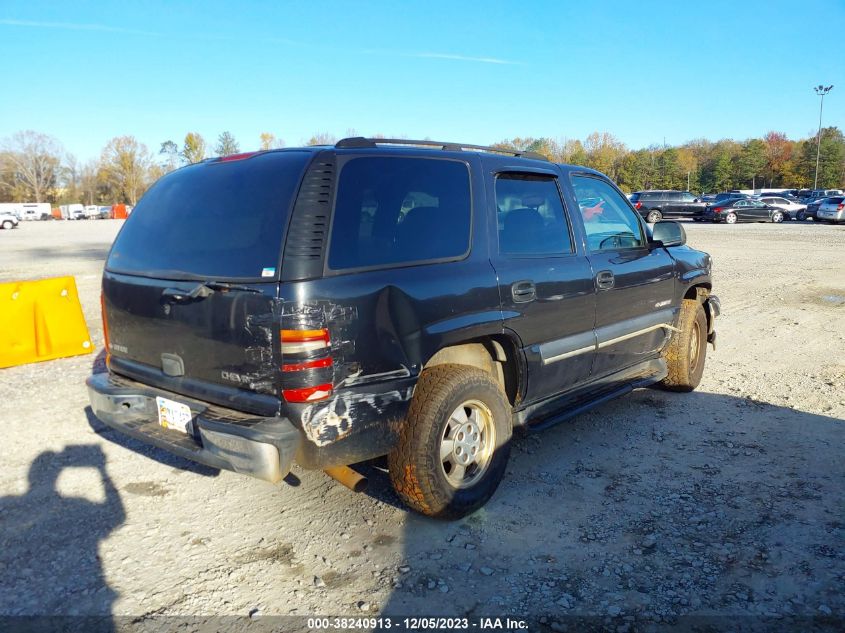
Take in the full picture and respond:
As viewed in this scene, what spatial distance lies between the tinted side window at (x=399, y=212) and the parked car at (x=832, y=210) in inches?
1359

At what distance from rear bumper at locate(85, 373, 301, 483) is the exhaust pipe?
0.48 metres

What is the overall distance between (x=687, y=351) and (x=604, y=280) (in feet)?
5.36

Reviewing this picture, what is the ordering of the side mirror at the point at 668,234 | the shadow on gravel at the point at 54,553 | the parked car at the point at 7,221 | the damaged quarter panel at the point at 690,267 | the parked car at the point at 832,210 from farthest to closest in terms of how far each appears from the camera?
the parked car at the point at 7,221
the parked car at the point at 832,210
the damaged quarter panel at the point at 690,267
the side mirror at the point at 668,234
the shadow on gravel at the point at 54,553

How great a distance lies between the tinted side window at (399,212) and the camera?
2.96 metres

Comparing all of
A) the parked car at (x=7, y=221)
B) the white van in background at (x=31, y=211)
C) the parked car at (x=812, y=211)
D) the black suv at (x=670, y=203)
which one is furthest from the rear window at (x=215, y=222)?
the white van in background at (x=31, y=211)

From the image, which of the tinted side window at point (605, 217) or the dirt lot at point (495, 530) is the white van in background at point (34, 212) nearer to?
the dirt lot at point (495, 530)

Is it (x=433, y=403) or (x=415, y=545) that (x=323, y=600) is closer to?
(x=415, y=545)

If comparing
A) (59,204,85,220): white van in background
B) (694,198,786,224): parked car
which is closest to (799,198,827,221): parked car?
(694,198,786,224): parked car

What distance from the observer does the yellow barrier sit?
674 centimetres

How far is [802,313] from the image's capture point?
912 centimetres

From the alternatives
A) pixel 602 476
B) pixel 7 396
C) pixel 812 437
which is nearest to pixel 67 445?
pixel 7 396

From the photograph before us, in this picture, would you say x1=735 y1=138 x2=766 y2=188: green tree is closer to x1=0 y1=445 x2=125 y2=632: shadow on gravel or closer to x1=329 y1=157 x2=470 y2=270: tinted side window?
x1=329 y1=157 x2=470 y2=270: tinted side window

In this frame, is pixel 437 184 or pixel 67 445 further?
pixel 67 445

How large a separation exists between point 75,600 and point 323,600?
3.63 feet
